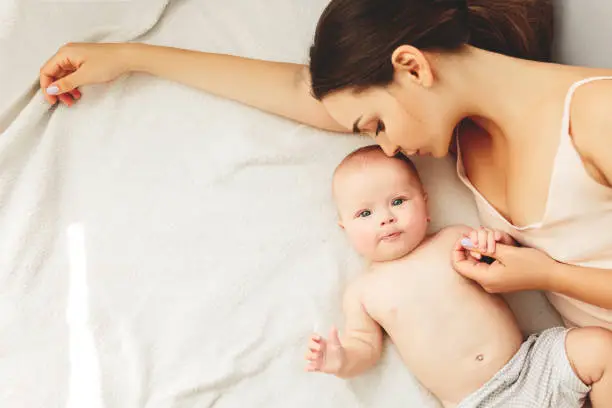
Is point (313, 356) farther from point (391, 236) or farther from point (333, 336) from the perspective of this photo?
point (391, 236)

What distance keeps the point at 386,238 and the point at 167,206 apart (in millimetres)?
412

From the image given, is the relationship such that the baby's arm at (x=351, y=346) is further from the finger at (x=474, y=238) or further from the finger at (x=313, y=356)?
the finger at (x=474, y=238)

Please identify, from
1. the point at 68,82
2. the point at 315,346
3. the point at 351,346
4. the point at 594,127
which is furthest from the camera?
the point at 68,82

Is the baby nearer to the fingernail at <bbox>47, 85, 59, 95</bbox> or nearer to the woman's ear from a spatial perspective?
the woman's ear

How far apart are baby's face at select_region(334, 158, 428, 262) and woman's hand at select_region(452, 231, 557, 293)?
4.0 inches

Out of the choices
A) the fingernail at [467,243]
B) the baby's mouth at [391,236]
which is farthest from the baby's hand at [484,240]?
the baby's mouth at [391,236]

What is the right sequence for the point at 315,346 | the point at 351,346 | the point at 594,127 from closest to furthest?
the point at 594,127 < the point at 315,346 < the point at 351,346

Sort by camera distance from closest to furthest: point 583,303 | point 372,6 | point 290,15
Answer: point 372,6 → point 583,303 → point 290,15

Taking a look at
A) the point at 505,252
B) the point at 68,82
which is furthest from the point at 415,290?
the point at 68,82

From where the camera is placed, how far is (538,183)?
1141 millimetres

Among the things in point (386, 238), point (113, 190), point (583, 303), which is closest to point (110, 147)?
point (113, 190)

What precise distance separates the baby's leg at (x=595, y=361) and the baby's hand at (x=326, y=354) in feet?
1.19

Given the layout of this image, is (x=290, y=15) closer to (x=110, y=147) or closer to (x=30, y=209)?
(x=110, y=147)

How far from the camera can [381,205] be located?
1.28 m
